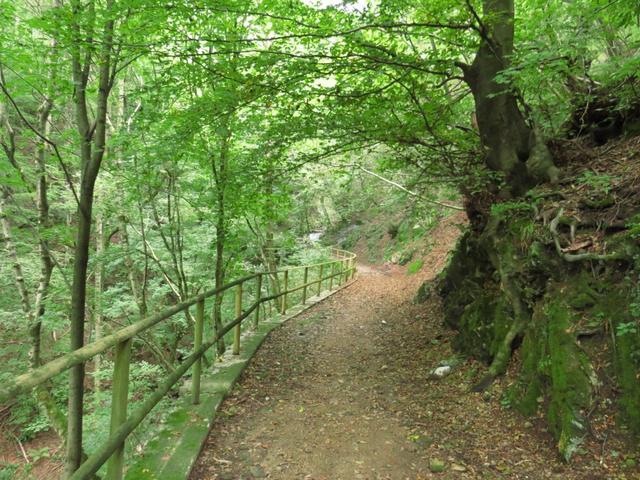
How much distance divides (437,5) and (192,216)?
719 cm

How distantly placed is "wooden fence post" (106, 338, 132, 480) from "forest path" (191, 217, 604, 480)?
90 cm

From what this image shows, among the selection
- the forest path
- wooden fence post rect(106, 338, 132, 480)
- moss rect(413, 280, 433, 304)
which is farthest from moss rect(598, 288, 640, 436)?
moss rect(413, 280, 433, 304)

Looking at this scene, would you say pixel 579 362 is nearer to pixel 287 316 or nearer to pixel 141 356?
pixel 287 316

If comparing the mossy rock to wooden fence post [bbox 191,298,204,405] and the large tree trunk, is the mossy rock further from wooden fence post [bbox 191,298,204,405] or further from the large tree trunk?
wooden fence post [bbox 191,298,204,405]

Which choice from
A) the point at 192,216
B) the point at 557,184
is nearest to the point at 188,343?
the point at 192,216

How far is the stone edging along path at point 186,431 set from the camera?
286 centimetres

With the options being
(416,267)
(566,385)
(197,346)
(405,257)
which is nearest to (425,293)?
(566,385)

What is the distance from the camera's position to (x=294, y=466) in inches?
128

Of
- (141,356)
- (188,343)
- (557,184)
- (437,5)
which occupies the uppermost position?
(437,5)

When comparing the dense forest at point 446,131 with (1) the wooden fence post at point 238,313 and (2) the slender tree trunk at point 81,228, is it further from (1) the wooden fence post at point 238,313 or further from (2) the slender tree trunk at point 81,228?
(1) the wooden fence post at point 238,313

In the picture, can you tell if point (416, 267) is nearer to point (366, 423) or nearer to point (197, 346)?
point (366, 423)

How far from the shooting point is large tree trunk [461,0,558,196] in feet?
17.7

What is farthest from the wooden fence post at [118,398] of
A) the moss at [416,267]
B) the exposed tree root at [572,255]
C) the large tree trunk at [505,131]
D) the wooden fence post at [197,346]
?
the moss at [416,267]

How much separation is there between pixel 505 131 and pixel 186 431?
18.1ft
